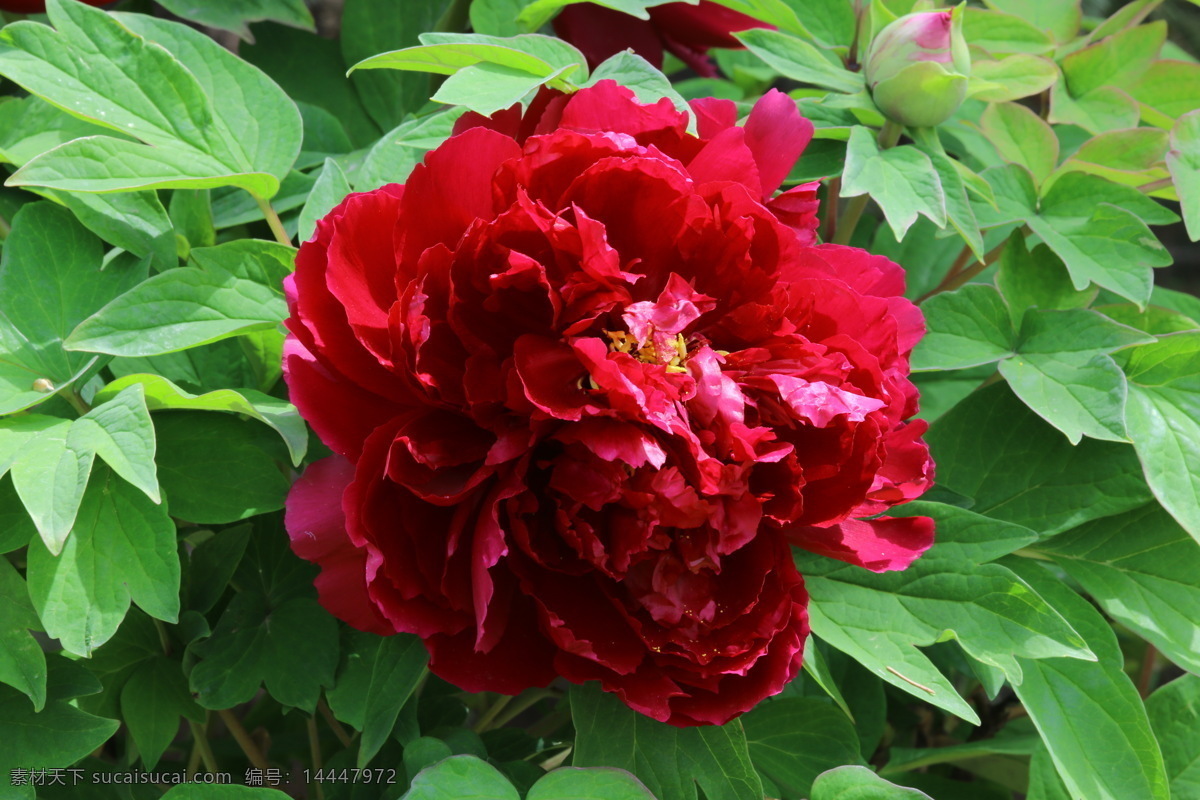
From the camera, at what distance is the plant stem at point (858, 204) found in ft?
1.98

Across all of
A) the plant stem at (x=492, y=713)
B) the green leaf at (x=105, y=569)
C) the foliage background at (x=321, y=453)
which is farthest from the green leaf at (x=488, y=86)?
the plant stem at (x=492, y=713)

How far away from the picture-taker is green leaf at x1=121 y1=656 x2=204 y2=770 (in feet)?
1.84

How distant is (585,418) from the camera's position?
0.43 m

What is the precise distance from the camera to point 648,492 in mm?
418

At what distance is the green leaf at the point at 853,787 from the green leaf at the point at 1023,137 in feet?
1.26

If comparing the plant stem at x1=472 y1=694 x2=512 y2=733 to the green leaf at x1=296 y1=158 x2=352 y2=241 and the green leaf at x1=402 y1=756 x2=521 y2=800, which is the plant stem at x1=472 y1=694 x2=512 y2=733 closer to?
the green leaf at x1=402 y1=756 x2=521 y2=800

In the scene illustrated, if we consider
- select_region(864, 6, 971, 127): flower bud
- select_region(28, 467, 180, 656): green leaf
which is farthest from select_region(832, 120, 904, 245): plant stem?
select_region(28, 467, 180, 656): green leaf

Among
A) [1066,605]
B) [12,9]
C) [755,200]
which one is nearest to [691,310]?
[755,200]

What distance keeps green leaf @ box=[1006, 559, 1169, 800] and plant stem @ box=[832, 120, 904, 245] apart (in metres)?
0.26

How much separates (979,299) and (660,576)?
0.29 metres

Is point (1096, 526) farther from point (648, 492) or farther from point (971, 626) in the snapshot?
point (648, 492)

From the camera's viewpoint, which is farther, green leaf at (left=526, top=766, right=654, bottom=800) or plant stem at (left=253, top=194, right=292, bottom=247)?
plant stem at (left=253, top=194, right=292, bottom=247)

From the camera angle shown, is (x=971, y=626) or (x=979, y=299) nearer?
(x=971, y=626)

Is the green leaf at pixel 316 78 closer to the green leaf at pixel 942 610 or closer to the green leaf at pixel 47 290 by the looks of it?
the green leaf at pixel 47 290
